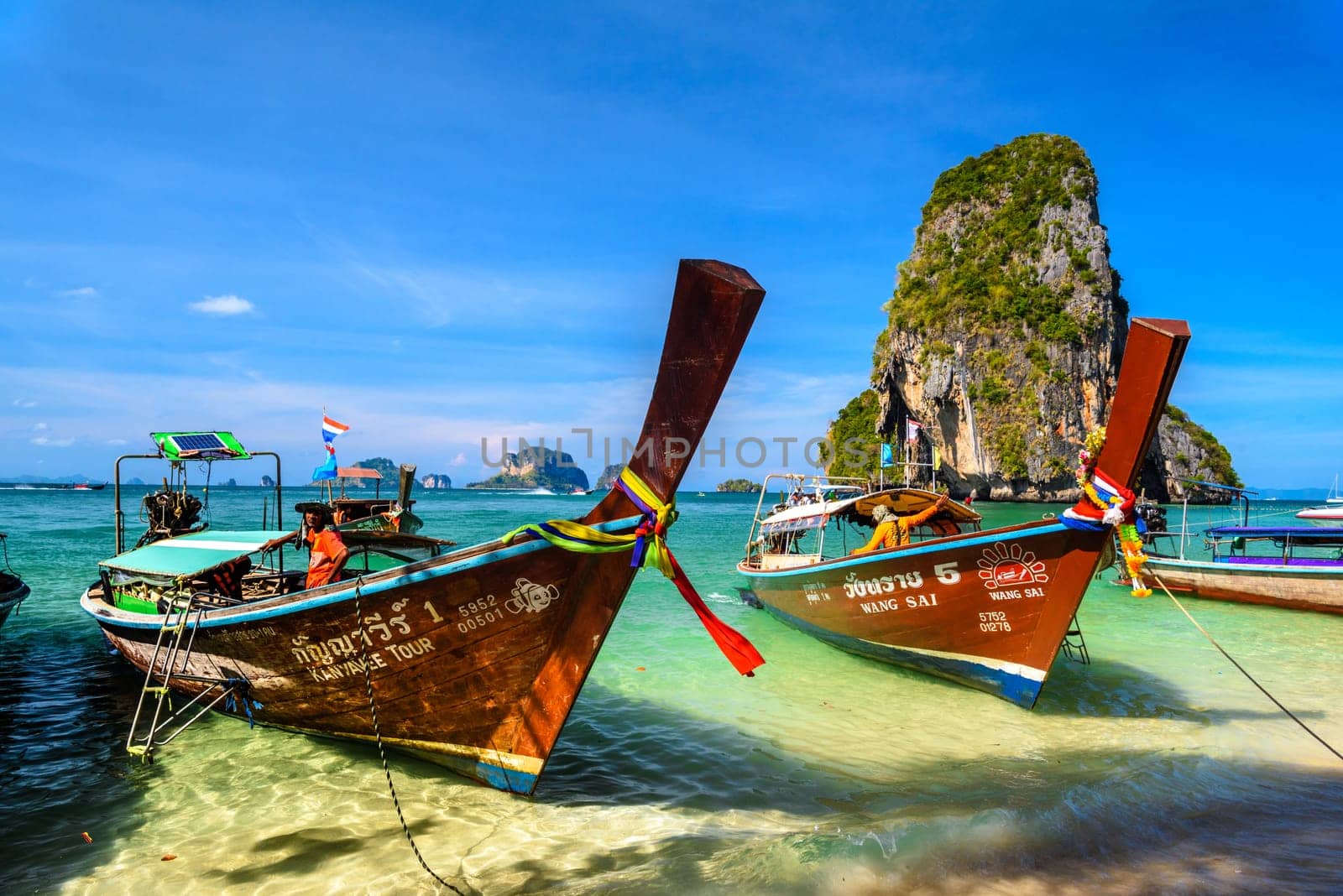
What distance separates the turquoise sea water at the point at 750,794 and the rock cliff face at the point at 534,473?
549 ft

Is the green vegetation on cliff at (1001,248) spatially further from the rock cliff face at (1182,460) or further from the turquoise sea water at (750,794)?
the turquoise sea water at (750,794)

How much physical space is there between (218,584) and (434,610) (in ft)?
15.5

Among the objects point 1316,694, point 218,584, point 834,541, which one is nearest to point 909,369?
point 834,541

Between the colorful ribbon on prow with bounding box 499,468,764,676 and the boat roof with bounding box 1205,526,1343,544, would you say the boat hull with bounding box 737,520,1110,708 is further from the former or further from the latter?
the boat roof with bounding box 1205,526,1343,544

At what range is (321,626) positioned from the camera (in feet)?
18.7

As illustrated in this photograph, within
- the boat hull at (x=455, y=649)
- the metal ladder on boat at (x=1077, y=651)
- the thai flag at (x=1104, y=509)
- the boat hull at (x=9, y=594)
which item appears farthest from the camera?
the metal ladder on boat at (x=1077, y=651)

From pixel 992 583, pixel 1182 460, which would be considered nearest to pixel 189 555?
pixel 992 583

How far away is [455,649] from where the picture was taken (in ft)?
17.3

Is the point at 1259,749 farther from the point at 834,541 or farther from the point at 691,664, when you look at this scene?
the point at 834,541

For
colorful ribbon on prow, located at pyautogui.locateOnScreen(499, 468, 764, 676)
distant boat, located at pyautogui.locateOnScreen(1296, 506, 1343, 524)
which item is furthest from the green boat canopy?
distant boat, located at pyautogui.locateOnScreen(1296, 506, 1343, 524)

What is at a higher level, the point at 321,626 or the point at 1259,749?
the point at 321,626

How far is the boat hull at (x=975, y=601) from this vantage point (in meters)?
7.45

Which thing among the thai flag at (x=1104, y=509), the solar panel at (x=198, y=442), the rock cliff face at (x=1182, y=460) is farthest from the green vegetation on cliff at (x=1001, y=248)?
the solar panel at (x=198, y=442)

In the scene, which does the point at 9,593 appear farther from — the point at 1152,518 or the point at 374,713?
the point at 1152,518
